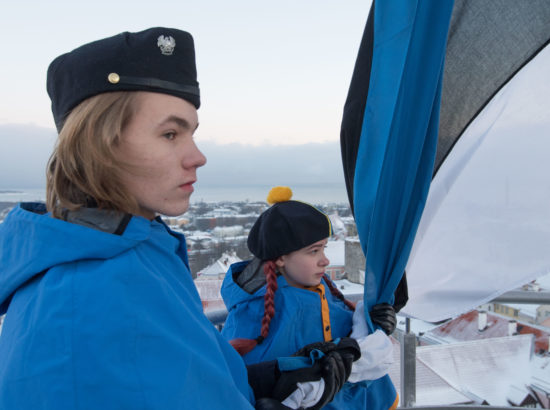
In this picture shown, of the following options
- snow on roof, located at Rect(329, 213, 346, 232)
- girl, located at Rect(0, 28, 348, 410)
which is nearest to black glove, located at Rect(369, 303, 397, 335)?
snow on roof, located at Rect(329, 213, 346, 232)

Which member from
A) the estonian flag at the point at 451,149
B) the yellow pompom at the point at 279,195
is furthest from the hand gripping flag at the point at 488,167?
the yellow pompom at the point at 279,195

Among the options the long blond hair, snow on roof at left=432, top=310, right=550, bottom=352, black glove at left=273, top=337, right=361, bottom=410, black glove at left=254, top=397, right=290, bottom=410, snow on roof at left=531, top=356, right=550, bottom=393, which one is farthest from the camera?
snow on roof at left=432, top=310, right=550, bottom=352

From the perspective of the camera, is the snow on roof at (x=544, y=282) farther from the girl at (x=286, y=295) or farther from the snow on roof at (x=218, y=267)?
the snow on roof at (x=218, y=267)

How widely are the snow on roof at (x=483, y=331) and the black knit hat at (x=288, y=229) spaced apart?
68.5 inches

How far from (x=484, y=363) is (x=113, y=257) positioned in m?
2.87

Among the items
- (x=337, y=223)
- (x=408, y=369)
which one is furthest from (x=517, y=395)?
(x=337, y=223)

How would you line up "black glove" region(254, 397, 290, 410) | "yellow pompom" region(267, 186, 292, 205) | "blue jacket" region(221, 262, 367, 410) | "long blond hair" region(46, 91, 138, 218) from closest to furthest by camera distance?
"long blond hair" region(46, 91, 138, 218), "black glove" region(254, 397, 290, 410), "blue jacket" region(221, 262, 367, 410), "yellow pompom" region(267, 186, 292, 205)

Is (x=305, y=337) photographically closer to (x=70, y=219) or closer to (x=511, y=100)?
(x=70, y=219)

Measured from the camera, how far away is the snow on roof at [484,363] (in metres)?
2.55

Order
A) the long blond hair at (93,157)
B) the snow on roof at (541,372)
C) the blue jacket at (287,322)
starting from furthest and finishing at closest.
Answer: the snow on roof at (541,372), the blue jacket at (287,322), the long blond hair at (93,157)

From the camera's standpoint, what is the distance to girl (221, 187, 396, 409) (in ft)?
5.06

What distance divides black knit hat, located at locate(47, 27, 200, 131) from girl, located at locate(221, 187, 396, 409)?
0.96m

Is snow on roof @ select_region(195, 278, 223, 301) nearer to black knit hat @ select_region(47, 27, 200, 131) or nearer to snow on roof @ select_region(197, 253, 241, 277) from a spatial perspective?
snow on roof @ select_region(197, 253, 241, 277)

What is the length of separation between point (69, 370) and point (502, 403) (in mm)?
2803
